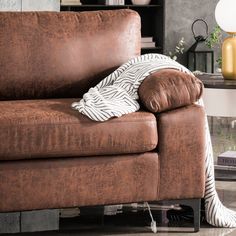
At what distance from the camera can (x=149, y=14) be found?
24.1 ft

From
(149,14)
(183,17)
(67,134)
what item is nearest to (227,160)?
(67,134)

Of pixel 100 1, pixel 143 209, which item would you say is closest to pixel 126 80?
pixel 143 209

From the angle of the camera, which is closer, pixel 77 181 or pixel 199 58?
pixel 77 181

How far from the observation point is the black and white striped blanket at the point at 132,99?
126 inches

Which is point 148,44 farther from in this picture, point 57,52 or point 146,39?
point 57,52

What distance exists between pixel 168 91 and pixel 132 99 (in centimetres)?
17

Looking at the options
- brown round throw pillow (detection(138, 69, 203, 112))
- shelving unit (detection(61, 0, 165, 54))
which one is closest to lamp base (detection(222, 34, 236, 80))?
brown round throw pillow (detection(138, 69, 203, 112))

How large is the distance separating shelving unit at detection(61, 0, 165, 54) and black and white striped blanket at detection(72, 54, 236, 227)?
132 inches

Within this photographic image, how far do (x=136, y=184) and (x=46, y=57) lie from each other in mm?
859

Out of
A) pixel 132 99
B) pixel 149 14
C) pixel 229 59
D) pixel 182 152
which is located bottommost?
pixel 182 152

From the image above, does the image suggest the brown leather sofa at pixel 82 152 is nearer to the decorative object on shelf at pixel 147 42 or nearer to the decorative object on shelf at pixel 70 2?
the decorative object on shelf at pixel 70 2

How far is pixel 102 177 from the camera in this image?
3.20 metres

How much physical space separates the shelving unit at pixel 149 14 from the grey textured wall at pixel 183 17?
0.38ft

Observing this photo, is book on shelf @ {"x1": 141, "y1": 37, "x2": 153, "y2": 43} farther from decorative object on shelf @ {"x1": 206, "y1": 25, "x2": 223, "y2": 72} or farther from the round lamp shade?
the round lamp shade
